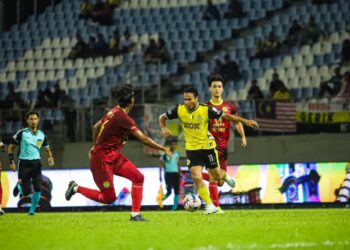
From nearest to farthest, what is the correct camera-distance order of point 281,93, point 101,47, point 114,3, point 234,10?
point 281,93
point 234,10
point 101,47
point 114,3

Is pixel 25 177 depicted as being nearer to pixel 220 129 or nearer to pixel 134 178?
pixel 220 129

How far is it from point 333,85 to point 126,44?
32.4ft

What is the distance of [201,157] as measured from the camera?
15.8 m

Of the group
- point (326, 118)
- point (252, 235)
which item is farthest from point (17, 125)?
point (252, 235)

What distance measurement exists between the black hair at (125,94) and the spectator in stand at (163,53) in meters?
17.9

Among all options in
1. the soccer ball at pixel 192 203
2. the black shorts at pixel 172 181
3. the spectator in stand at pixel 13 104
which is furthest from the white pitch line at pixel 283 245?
the spectator in stand at pixel 13 104

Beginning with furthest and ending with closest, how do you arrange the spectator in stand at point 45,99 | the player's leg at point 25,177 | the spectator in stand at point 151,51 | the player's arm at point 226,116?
1. the spectator in stand at point 151,51
2. the spectator in stand at point 45,99
3. the player's leg at point 25,177
4. the player's arm at point 226,116

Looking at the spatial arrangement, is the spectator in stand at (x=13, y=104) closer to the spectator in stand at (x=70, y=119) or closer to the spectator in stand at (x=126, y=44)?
the spectator in stand at (x=70, y=119)

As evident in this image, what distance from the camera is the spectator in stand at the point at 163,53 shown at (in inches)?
1255

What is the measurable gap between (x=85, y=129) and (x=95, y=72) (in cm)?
560

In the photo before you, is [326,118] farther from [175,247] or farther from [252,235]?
[175,247]

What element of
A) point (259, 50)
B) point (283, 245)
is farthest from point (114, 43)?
point (283, 245)

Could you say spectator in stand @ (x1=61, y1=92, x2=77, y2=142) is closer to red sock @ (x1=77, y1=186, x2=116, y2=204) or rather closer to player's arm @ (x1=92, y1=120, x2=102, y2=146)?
player's arm @ (x1=92, y1=120, x2=102, y2=146)

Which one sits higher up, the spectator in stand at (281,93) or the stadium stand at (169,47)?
the stadium stand at (169,47)
